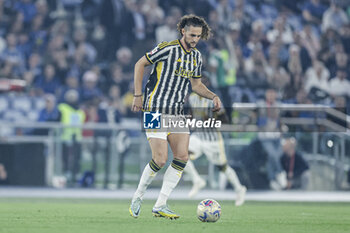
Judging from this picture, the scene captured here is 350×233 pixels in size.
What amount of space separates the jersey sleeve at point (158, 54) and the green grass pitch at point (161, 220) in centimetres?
178

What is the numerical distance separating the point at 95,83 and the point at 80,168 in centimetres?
336

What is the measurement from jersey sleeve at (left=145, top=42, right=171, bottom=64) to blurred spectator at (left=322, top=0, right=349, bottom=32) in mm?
12396

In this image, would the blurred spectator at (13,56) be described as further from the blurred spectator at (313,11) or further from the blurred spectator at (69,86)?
the blurred spectator at (313,11)

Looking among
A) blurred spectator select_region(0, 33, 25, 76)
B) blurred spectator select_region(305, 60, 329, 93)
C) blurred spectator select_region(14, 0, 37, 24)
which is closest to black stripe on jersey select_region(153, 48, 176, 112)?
blurred spectator select_region(0, 33, 25, 76)

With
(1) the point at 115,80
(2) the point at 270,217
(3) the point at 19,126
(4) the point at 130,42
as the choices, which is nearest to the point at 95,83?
(1) the point at 115,80

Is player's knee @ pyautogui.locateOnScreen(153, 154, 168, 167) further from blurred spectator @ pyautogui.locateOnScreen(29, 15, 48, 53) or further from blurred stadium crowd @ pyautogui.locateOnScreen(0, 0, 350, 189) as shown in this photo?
blurred spectator @ pyautogui.locateOnScreen(29, 15, 48, 53)

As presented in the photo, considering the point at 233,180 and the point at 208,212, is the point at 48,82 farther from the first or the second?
the point at 208,212

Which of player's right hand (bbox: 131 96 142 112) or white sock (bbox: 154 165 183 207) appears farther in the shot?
white sock (bbox: 154 165 183 207)

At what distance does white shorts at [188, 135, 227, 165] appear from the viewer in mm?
12648

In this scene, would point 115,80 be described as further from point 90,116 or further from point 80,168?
point 80,168

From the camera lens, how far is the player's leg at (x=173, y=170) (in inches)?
320

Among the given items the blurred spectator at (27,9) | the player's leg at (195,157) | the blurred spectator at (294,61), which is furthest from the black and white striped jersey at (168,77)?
the blurred spectator at (27,9)

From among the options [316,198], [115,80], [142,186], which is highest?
[115,80]

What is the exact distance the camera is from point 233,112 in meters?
15.5
